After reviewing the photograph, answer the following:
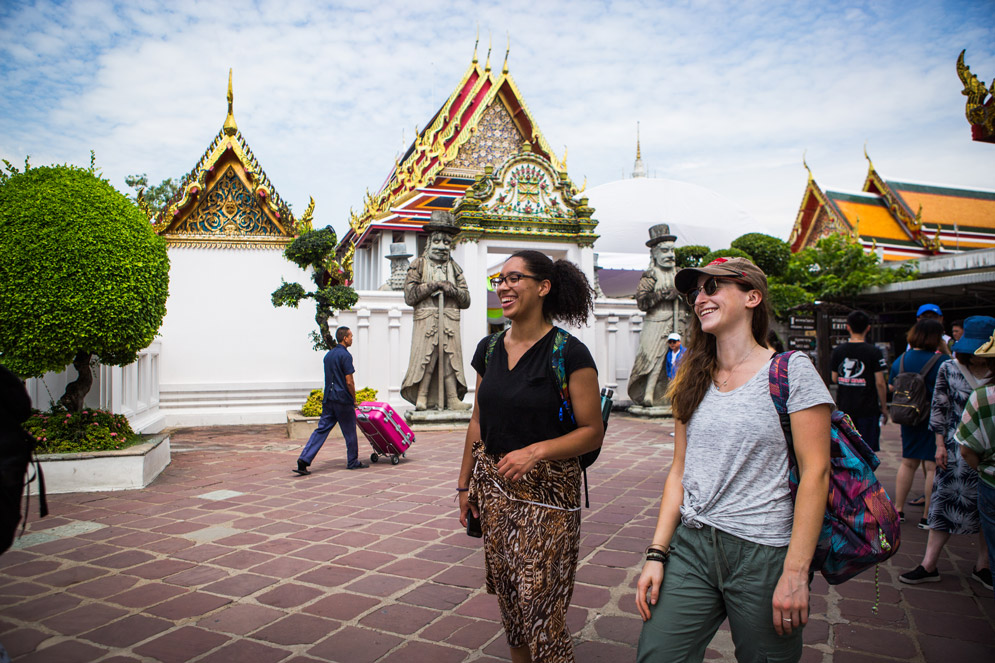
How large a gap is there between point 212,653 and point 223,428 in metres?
8.71

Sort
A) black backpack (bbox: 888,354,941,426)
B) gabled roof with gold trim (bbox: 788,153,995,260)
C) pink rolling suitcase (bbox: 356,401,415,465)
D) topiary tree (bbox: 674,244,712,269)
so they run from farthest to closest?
1. gabled roof with gold trim (bbox: 788,153,995,260)
2. topiary tree (bbox: 674,244,712,269)
3. pink rolling suitcase (bbox: 356,401,415,465)
4. black backpack (bbox: 888,354,941,426)

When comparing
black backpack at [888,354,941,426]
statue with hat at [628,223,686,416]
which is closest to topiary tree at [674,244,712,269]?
statue with hat at [628,223,686,416]

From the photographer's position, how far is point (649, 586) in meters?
1.96

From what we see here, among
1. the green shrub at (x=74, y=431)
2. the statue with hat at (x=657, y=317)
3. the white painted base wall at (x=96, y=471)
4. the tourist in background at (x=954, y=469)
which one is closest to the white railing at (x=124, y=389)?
the green shrub at (x=74, y=431)

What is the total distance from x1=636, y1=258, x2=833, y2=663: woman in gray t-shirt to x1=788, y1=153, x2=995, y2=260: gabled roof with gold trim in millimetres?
20932

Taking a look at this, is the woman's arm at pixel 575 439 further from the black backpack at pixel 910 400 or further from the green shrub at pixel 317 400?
the green shrub at pixel 317 400

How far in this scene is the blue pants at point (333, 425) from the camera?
6910 millimetres

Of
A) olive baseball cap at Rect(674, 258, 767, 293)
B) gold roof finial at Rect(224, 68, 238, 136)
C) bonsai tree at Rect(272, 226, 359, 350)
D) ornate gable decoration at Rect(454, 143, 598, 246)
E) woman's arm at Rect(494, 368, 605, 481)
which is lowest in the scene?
woman's arm at Rect(494, 368, 605, 481)

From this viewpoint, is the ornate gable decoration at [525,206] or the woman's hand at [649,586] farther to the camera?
the ornate gable decoration at [525,206]

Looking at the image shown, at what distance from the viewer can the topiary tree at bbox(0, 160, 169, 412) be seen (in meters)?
5.68

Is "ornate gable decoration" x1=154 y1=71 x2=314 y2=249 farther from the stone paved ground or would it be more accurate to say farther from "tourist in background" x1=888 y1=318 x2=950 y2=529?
"tourist in background" x1=888 y1=318 x2=950 y2=529

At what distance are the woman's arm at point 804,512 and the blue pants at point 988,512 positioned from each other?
1.76 meters

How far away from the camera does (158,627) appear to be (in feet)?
10.5

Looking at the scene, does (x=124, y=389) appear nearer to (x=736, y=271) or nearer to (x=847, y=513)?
(x=736, y=271)
